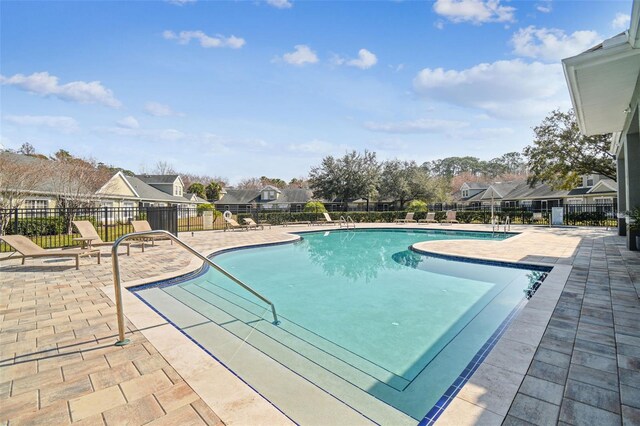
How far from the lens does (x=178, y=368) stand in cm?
259

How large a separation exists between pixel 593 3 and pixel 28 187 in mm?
23539

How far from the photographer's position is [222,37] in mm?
10430

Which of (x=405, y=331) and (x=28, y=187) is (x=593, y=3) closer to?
(x=405, y=331)

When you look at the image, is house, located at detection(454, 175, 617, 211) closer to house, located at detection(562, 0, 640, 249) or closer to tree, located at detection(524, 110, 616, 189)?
tree, located at detection(524, 110, 616, 189)

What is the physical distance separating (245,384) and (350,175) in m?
28.8

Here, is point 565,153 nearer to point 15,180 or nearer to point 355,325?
point 355,325

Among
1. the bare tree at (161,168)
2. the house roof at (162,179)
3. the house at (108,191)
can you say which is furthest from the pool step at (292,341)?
the bare tree at (161,168)

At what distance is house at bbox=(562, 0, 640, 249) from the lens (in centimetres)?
447

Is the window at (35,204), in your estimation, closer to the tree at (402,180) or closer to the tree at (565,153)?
the tree at (402,180)

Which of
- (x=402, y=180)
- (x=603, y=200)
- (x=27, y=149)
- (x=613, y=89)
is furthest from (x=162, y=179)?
(x=603, y=200)

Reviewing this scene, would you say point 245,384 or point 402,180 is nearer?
point 245,384

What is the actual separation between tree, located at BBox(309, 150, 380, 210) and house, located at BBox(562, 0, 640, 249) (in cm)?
2133

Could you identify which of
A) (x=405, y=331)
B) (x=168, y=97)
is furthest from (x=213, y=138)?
(x=405, y=331)

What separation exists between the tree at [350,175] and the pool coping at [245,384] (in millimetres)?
26415
